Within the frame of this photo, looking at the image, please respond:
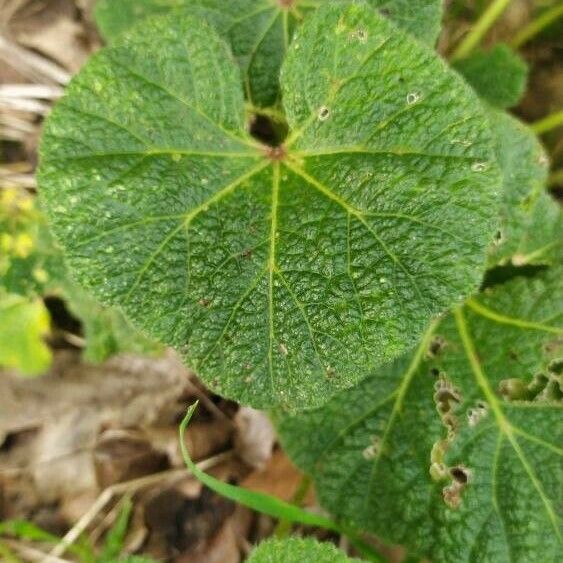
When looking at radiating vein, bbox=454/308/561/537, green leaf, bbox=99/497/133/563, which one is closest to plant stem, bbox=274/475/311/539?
green leaf, bbox=99/497/133/563

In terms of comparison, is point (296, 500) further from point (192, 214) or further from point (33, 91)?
point (33, 91)

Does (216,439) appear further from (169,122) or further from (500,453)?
(169,122)

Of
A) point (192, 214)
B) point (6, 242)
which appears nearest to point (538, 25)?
point (192, 214)

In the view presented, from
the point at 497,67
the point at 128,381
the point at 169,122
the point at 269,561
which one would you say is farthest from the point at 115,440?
the point at 497,67

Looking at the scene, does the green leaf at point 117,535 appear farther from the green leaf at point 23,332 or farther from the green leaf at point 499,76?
the green leaf at point 499,76

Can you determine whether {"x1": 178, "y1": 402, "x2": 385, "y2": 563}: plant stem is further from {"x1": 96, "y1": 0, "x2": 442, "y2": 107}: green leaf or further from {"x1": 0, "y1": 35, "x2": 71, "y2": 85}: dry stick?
{"x1": 0, "y1": 35, "x2": 71, "y2": 85}: dry stick
